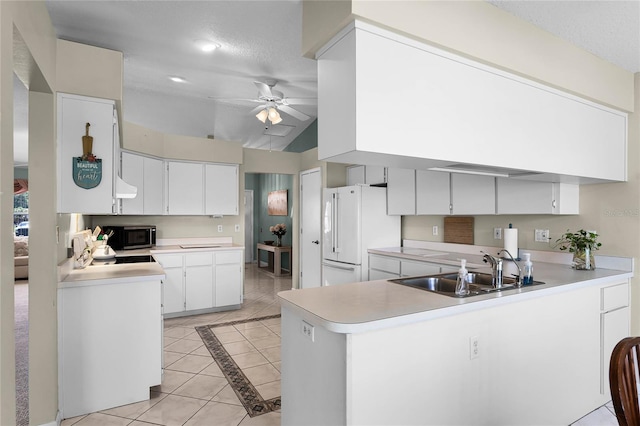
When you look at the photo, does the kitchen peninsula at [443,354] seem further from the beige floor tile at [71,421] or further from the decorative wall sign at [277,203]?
the decorative wall sign at [277,203]

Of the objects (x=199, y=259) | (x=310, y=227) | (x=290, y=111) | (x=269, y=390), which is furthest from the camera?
(x=310, y=227)

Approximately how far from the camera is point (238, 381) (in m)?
2.91

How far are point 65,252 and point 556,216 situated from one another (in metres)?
4.30

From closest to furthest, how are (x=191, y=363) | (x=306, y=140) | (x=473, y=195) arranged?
(x=191, y=363) < (x=473, y=195) < (x=306, y=140)

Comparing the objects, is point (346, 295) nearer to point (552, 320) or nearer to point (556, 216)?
point (552, 320)

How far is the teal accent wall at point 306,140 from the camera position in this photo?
6.95m

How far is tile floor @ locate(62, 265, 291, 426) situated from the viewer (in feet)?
7.87

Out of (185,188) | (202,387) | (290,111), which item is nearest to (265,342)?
(202,387)

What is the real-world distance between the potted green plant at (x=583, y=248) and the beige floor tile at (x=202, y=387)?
3.04 meters

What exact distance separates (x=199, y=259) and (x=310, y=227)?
5.65 ft

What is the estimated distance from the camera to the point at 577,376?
2.40 metres

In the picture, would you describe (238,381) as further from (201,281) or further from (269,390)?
(201,281)

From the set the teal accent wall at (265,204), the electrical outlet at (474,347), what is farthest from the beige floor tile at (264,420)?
the teal accent wall at (265,204)

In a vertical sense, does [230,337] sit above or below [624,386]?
below
